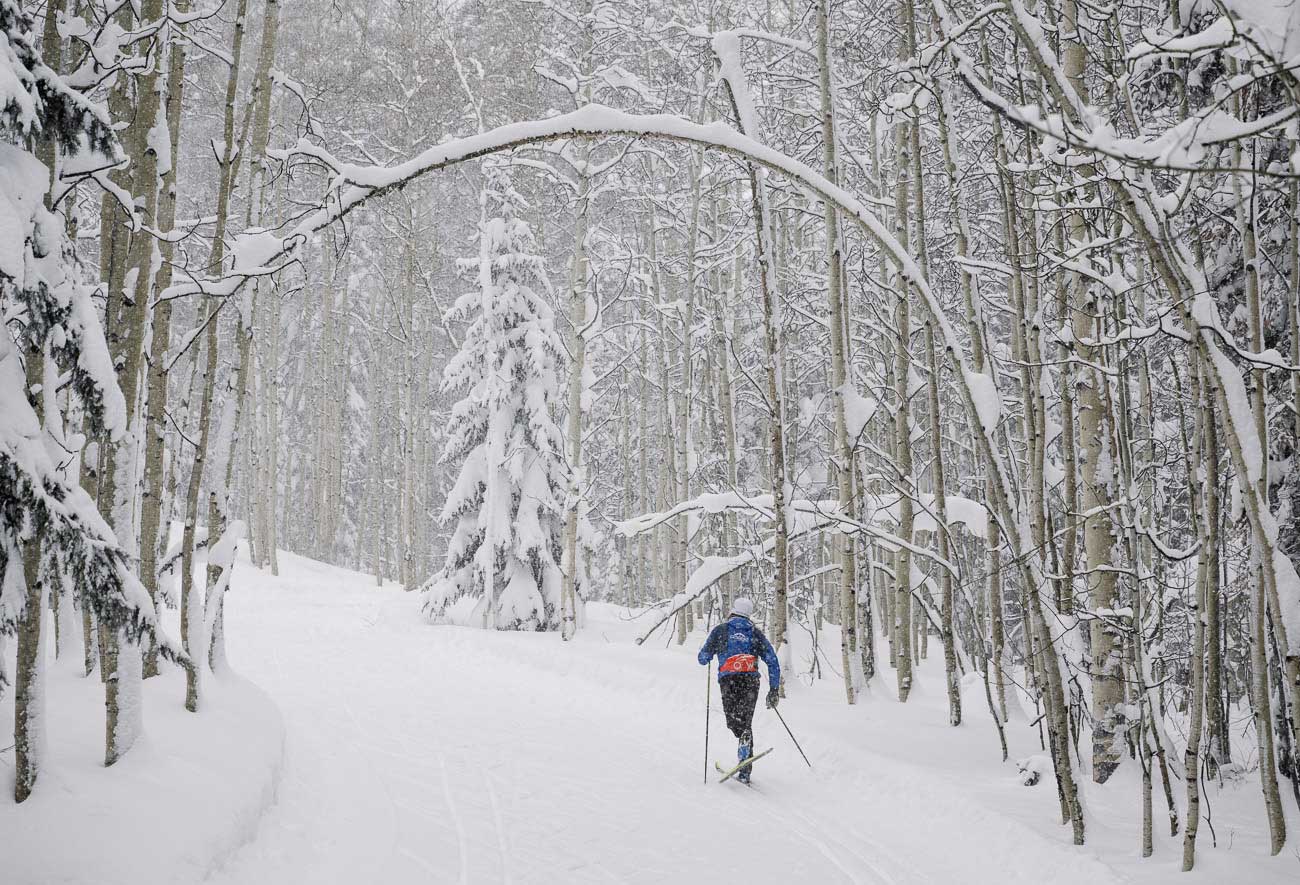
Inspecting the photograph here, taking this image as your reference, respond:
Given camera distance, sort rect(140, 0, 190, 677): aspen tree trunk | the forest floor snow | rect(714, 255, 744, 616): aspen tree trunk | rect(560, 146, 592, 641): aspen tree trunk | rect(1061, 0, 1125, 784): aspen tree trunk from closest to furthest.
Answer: the forest floor snow < rect(140, 0, 190, 677): aspen tree trunk < rect(1061, 0, 1125, 784): aspen tree trunk < rect(714, 255, 744, 616): aspen tree trunk < rect(560, 146, 592, 641): aspen tree trunk

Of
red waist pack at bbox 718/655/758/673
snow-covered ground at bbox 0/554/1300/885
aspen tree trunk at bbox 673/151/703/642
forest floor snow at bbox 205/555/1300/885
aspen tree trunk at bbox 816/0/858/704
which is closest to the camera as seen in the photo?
snow-covered ground at bbox 0/554/1300/885

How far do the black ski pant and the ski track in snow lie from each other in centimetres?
53

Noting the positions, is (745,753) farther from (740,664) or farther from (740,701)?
(740,664)

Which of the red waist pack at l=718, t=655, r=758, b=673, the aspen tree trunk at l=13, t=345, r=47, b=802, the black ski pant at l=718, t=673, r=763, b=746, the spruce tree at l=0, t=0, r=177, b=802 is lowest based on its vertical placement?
the black ski pant at l=718, t=673, r=763, b=746

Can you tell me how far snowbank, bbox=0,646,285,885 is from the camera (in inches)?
159

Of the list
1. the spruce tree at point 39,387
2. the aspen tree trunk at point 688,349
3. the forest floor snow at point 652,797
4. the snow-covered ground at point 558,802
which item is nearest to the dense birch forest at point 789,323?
the spruce tree at point 39,387

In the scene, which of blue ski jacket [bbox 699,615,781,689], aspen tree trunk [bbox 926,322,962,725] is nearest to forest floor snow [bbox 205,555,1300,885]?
aspen tree trunk [bbox 926,322,962,725]

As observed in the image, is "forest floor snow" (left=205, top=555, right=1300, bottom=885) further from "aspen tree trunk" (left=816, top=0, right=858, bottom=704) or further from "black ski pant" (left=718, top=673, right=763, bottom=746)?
"aspen tree trunk" (left=816, top=0, right=858, bottom=704)

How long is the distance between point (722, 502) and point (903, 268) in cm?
574

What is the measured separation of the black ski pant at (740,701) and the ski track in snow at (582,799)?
53 cm

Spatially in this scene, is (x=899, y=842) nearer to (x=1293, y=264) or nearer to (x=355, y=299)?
(x=1293, y=264)

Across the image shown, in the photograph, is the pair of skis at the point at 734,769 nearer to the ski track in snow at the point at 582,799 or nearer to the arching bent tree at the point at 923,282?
the ski track in snow at the point at 582,799

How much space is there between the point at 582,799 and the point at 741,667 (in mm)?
2134

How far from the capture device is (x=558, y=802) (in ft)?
23.3
